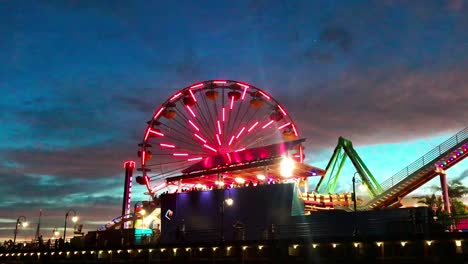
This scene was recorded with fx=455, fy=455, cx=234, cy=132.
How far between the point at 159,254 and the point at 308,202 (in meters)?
14.2

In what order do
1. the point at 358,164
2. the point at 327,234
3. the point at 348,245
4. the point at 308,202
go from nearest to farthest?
the point at 348,245, the point at 327,234, the point at 308,202, the point at 358,164

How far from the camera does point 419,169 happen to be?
39.3 m

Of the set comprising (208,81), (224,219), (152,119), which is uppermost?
(208,81)

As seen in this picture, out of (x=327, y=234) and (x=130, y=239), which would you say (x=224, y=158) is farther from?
(x=327, y=234)

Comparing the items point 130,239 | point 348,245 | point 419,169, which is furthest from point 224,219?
point 419,169

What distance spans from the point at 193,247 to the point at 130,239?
936cm

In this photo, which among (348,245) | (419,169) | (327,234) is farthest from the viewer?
(419,169)

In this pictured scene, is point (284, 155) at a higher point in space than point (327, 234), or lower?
higher

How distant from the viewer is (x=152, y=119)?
54.7m

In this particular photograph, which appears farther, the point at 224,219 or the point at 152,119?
the point at 152,119

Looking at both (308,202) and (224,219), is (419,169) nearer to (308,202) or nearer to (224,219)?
(308,202)

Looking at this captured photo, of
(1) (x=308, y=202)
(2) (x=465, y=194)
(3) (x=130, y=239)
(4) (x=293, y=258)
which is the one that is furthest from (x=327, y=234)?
(2) (x=465, y=194)

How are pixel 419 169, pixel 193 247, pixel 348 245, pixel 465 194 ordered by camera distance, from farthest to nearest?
pixel 465 194
pixel 419 169
pixel 193 247
pixel 348 245

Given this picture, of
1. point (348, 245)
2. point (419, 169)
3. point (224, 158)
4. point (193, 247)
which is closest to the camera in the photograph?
point (348, 245)
